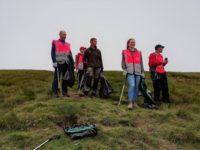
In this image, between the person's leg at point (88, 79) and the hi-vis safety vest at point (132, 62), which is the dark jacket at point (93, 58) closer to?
the person's leg at point (88, 79)

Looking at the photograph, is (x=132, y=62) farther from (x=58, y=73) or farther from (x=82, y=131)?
(x=82, y=131)

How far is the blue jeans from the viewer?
Answer: 14734 mm

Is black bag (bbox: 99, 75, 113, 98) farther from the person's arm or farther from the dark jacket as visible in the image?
the person's arm

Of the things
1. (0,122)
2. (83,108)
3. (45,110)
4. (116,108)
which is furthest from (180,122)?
(0,122)

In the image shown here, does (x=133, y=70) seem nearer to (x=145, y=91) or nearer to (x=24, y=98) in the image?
(x=145, y=91)

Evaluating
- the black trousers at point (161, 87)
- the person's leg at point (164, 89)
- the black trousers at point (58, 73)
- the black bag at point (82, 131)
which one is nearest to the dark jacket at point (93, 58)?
the black trousers at point (58, 73)

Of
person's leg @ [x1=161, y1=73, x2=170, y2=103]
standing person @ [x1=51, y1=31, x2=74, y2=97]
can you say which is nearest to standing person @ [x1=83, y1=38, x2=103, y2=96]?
standing person @ [x1=51, y1=31, x2=74, y2=97]

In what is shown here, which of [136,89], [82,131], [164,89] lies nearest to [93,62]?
[136,89]

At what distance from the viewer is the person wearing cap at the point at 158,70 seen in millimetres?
16547

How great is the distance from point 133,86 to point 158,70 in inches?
86.8

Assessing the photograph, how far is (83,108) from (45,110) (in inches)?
51.7

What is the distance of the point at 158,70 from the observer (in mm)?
16609

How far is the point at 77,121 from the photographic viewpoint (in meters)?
12.4

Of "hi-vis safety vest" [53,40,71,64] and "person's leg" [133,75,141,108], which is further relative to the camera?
"hi-vis safety vest" [53,40,71,64]
